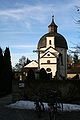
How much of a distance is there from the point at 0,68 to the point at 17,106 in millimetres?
11089

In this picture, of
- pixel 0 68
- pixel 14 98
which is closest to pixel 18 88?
pixel 14 98

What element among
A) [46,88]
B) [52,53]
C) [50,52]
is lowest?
[46,88]

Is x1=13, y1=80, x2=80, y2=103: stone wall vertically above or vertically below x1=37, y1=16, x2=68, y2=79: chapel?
below

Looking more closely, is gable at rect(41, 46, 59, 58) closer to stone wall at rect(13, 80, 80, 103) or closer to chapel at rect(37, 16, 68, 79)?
chapel at rect(37, 16, 68, 79)

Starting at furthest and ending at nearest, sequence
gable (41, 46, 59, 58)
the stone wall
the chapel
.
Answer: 1. gable (41, 46, 59, 58)
2. the chapel
3. the stone wall

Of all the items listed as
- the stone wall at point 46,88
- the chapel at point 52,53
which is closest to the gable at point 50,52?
the chapel at point 52,53

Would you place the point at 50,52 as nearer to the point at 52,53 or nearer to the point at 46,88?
the point at 52,53

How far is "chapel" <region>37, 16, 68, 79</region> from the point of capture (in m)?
70.2

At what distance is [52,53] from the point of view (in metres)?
71.1

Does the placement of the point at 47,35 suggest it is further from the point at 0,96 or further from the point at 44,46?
the point at 0,96

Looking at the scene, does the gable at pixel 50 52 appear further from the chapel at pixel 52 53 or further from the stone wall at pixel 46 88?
the stone wall at pixel 46 88

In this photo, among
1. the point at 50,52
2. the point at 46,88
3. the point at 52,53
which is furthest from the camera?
the point at 52,53

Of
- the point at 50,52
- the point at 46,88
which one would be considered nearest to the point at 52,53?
the point at 50,52

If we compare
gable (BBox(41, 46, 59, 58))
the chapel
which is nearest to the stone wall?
the chapel
